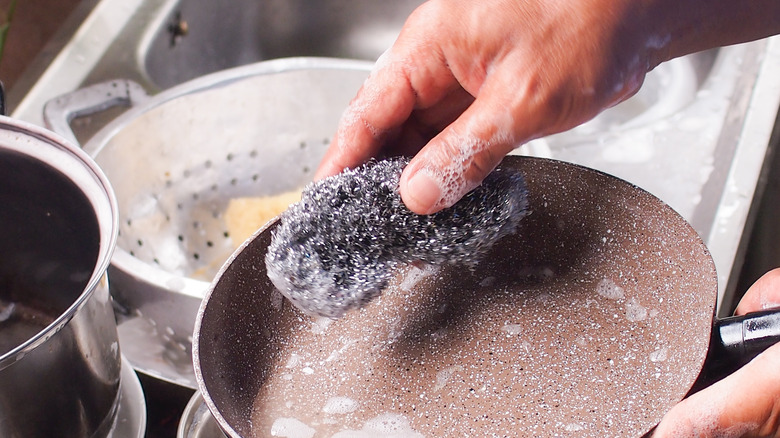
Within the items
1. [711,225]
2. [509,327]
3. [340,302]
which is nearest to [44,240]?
[340,302]

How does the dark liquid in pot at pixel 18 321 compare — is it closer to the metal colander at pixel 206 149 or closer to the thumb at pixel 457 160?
the metal colander at pixel 206 149

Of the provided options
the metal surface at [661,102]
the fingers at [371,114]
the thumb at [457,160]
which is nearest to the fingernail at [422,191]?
the thumb at [457,160]

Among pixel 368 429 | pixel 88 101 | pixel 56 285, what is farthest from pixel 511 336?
pixel 88 101

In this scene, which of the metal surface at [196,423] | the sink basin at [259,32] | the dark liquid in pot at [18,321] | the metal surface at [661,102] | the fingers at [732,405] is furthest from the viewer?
the sink basin at [259,32]

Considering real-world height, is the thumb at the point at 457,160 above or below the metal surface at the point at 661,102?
above

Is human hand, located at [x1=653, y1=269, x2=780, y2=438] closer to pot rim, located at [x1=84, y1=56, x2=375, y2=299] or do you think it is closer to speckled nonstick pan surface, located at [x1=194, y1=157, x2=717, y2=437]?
speckled nonstick pan surface, located at [x1=194, y1=157, x2=717, y2=437]

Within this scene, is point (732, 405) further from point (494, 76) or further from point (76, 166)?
point (76, 166)

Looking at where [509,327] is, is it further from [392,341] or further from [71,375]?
[71,375]
